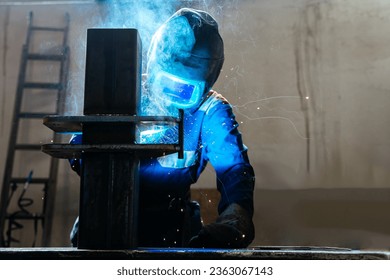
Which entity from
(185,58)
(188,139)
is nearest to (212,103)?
(188,139)

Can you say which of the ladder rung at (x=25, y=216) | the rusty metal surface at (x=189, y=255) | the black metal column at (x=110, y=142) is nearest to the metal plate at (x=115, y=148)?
the black metal column at (x=110, y=142)

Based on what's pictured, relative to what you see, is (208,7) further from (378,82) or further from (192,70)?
(378,82)

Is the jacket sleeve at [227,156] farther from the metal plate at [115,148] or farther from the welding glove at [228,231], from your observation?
the metal plate at [115,148]

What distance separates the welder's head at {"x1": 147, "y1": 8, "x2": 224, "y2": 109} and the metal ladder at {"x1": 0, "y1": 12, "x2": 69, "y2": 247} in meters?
2.77

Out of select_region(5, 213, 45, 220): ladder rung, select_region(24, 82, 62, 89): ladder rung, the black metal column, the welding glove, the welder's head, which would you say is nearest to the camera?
the black metal column

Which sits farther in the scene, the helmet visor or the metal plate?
the helmet visor

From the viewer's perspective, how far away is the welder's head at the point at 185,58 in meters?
2.41

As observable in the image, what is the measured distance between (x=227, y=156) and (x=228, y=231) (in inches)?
18.0

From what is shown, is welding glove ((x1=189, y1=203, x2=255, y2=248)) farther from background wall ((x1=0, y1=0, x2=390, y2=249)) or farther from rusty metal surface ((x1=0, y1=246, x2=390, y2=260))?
background wall ((x1=0, y1=0, x2=390, y2=249))

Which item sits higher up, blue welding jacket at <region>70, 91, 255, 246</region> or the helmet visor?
the helmet visor

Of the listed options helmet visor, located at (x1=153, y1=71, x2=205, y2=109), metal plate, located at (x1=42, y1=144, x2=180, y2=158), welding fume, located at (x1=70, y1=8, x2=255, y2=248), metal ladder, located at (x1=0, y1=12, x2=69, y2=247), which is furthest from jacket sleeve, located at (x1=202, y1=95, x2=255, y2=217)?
metal ladder, located at (x1=0, y1=12, x2=69, y2=247)

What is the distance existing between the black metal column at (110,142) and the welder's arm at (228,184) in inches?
14.4

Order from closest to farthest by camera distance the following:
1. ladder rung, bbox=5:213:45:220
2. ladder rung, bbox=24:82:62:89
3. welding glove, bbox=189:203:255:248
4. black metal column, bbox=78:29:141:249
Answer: black metal column, bbox=78:29:141:249
welding glove, bbox=189:203:255:248
ladder rung, bbox=5:213:45:220
ladder rung, bbox=24:82:62:89

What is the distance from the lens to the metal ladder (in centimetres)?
497
